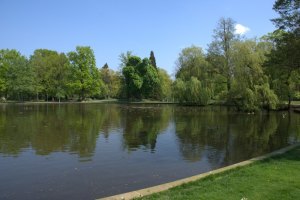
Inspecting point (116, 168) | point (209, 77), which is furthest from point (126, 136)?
point (209, 77)

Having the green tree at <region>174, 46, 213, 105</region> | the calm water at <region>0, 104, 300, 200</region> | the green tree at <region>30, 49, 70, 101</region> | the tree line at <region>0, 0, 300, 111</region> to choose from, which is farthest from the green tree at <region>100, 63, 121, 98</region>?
the calm water at <region>0, 104, 300, 200</region>

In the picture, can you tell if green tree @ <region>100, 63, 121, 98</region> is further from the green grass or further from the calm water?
the green grass

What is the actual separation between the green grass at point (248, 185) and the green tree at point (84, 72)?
72074 mm

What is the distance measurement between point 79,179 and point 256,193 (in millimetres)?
6165

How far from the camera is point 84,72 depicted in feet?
266

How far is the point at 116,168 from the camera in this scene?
12672 mm

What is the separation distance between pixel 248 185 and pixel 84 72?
76.0 metres

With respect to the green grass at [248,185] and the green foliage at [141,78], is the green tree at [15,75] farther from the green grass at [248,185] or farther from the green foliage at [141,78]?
the green grass at [248,185]

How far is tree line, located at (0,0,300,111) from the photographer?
23.2 metres

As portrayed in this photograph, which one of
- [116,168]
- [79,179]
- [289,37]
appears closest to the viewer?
[79,179]

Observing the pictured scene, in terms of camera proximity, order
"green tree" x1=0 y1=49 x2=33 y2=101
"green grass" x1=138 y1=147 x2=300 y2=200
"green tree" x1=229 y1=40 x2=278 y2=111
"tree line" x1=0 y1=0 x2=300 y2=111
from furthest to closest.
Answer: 1. "green tree" x1=0 y1=49 x2=33 y2=101
2. "green tree" x1=229 y1=40 x2=278 y2=111
3. "tree line" x1=0 y1=0 x2=300 y2=111
4. "green grass" x1=138 y1=147 x2=300 y2=200

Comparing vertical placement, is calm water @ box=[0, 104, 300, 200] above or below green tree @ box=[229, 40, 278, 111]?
below

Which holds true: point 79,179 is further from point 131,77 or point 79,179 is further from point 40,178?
point 131,77

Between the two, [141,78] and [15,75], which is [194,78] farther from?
[15,75]
